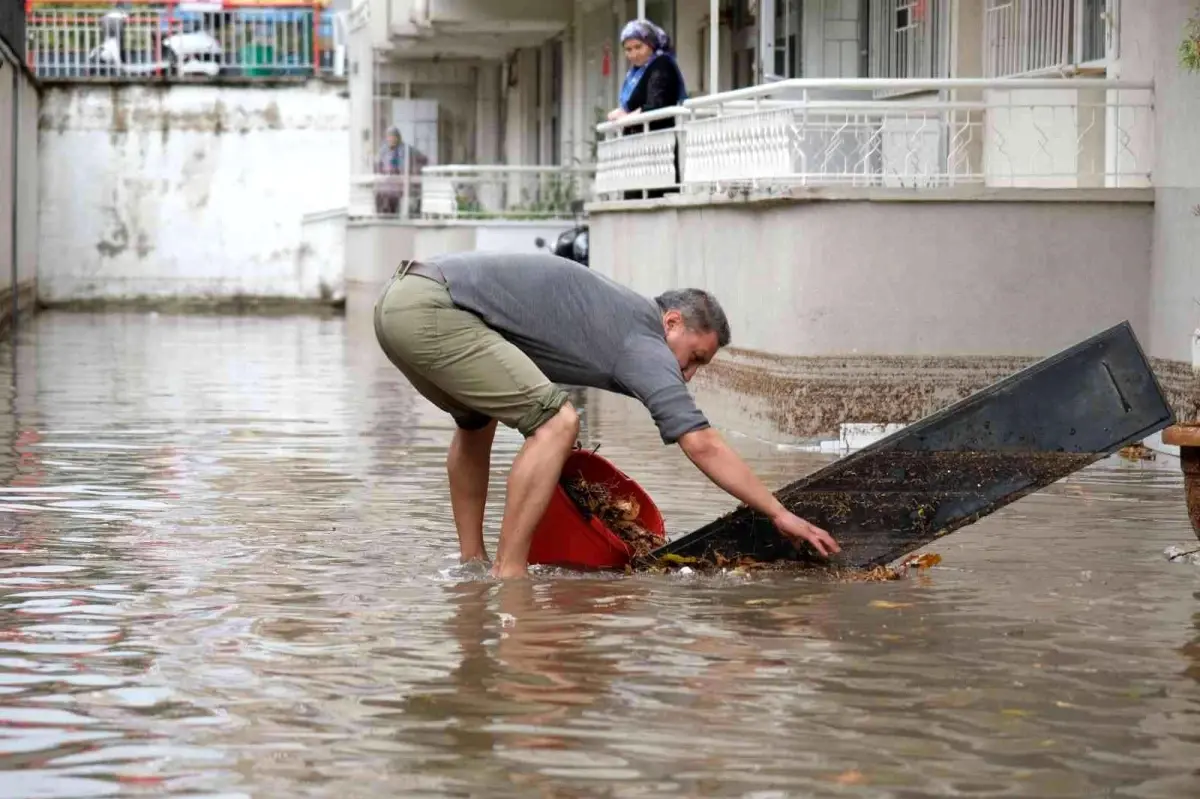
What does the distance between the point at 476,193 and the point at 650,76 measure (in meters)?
Result: 13.4

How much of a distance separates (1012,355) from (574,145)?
60.1 ft

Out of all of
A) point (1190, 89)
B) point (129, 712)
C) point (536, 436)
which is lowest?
point (129, 712)

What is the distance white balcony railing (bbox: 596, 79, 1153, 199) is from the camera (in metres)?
12.6

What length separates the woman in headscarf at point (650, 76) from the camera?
16781 mm

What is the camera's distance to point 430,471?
38.4 feet

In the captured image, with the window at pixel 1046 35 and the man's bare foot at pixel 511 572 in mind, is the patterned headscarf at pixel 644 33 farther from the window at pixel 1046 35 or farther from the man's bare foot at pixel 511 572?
the man's bare foot at pixel 511 572

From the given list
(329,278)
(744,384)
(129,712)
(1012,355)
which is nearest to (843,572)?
(129,712)

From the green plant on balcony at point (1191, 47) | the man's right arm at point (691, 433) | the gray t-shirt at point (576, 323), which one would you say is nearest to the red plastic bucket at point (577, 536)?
the gray t-shirt at point (576, 323)

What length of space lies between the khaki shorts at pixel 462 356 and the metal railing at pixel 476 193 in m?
19.5

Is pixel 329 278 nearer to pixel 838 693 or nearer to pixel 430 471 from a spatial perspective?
pixel 430 471

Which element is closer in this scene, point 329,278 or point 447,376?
point 447,376

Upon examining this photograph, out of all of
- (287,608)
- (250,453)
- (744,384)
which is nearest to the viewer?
(287,608)

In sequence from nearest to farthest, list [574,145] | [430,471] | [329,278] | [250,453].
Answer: [430,471] < [250,453] < [574,145] < [329,278]

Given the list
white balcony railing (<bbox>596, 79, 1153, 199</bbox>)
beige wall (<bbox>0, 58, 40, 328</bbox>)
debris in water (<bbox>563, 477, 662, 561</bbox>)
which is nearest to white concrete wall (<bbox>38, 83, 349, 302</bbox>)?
beige wall (<bbox>0, 58, 40, 328</bbox>)
